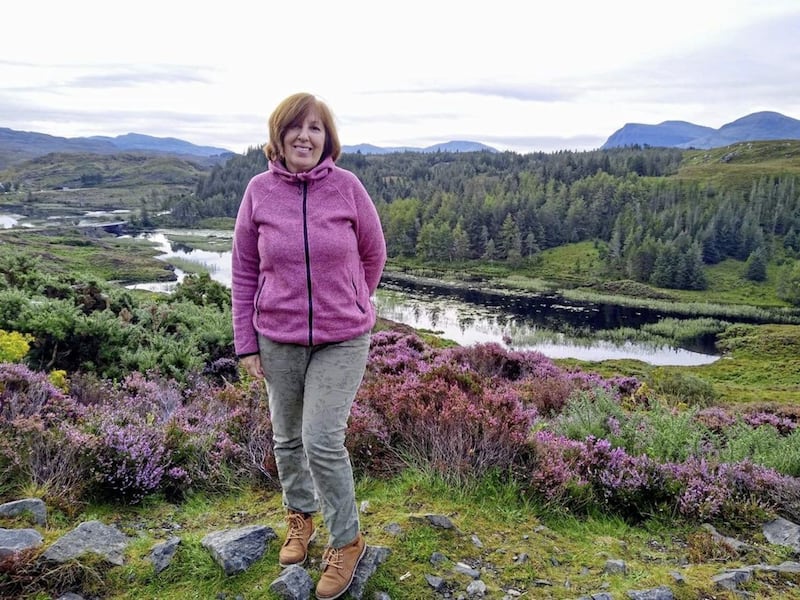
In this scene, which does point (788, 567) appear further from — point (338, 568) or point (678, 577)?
point (338, 568)

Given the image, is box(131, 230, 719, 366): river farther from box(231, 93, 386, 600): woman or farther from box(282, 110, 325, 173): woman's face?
box(282, 110, 325, 173): woman's face

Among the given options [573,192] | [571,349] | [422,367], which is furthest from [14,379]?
[573,192]

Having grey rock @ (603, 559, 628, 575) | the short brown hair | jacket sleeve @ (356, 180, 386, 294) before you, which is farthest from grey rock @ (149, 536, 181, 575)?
grey rock @ (603, 559, 628, 575)

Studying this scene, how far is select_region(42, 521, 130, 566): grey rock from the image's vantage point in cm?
321

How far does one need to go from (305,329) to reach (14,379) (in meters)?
4.01

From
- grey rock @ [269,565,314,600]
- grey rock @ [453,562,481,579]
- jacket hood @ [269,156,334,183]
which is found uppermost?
jacket hood @ [269,156,334,183]

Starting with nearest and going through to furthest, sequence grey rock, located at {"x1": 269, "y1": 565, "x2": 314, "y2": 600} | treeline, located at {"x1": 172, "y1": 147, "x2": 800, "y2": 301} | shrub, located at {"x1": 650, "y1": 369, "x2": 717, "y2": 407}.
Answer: grey rock, located at {"x1": 269, "y1": 565, "x2": 314, "y2": 600} < shrub, located at {"x1": 650, "y1": 369, "x2": 717, "y2": 407} < treeline, located at {"x1": 172, "y1": 147, "x2": 800, "y2": 301}

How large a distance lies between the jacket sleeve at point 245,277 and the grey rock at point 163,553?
124cm

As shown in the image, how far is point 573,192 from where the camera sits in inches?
5202

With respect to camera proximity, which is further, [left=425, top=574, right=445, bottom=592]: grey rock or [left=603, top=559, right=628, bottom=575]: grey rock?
[left=603, top=559, right=628, bottom=575]: grey rock

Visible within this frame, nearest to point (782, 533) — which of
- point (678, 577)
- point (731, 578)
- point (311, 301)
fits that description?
point (731, 578)

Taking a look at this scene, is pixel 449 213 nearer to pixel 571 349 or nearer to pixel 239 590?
pixel 571 349

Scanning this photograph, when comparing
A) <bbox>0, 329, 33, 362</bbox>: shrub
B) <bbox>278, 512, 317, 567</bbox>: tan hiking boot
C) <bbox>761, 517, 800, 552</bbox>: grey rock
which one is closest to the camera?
<bbox>278, 512, 317, 567</bbox>: tan hiking boot

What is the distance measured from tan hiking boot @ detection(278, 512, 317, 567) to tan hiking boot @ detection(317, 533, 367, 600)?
0.16 metres
